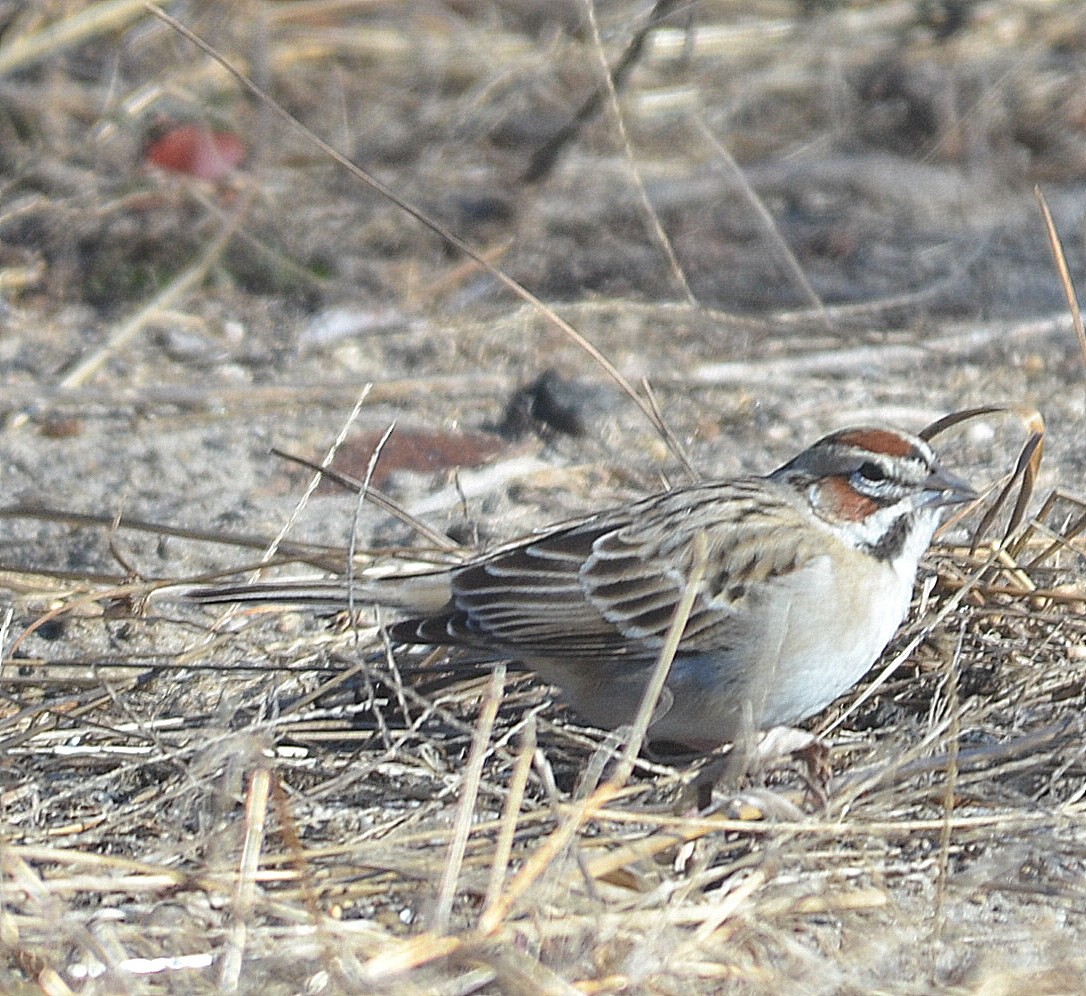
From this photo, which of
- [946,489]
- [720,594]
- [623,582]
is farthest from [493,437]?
[946,489]

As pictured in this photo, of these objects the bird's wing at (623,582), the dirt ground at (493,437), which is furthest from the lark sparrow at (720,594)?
the dirt ground at (493,437)

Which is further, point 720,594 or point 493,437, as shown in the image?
point 493,437

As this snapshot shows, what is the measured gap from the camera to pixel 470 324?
20.7 ft

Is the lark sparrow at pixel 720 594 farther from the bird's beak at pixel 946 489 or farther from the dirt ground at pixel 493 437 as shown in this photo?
the dirt ground at pixel 493 437

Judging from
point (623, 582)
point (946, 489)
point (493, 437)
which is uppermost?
point (946, 489)

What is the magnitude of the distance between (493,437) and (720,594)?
1961 mm

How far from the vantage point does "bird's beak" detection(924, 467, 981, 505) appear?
12.4 feet

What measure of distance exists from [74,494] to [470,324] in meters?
1.68

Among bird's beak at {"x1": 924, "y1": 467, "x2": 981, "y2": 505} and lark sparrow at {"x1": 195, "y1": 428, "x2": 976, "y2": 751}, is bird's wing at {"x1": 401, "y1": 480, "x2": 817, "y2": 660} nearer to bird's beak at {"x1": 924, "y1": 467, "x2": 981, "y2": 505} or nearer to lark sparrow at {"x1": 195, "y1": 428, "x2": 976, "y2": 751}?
lark sparrow at {"x1": 195, "y1": 428, "x2": 976, "y2": 751}

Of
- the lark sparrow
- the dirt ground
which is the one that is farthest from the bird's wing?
the dirt ground

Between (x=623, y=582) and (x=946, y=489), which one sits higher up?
(x=946, y=489)

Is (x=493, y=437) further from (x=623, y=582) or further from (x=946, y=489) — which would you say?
(x=946, y=489)

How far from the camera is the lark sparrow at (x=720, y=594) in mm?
3674

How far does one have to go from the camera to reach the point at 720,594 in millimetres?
3773
